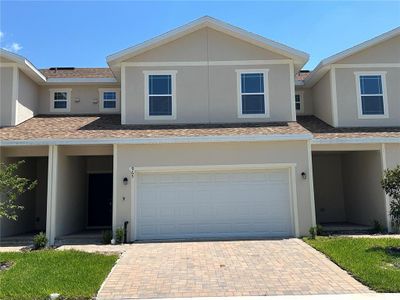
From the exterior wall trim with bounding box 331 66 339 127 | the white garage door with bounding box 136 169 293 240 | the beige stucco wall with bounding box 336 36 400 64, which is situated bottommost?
the white garage door with bounding box 136 169 293 240

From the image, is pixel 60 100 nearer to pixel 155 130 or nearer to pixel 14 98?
pixel 14 98

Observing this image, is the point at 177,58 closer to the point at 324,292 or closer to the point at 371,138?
the point at 371,138

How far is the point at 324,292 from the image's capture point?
8.01 metres

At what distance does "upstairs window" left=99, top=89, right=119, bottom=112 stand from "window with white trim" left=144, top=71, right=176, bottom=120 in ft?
11.1

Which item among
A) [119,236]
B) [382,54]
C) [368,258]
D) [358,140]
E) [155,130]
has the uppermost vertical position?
[382,54]

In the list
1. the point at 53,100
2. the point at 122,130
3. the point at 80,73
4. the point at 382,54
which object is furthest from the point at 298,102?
the point at 53,100

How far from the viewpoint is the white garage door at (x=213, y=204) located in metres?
14.1

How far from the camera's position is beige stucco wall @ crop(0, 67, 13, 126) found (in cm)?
1605

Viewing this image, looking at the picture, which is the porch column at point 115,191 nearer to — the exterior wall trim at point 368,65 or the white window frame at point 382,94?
the exterior wall trim at point 368,65

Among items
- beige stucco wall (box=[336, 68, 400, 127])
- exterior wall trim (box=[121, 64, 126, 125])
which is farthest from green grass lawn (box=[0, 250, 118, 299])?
beige stucco wall (box=[336, 68, 400, 127])

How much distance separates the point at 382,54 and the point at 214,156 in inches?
332

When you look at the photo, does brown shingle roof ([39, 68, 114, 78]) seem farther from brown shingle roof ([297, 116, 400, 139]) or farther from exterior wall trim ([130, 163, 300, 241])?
brown shingle roof ([297, 116, 400, 139])

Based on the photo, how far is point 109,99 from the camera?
19125mm

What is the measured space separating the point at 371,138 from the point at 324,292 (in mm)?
8406
